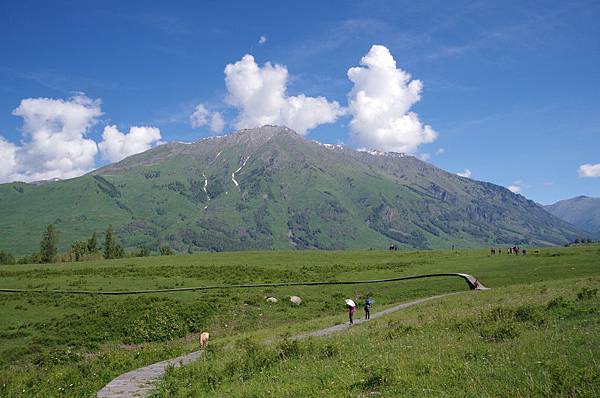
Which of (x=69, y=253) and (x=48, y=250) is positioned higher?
(x=48, y=250)

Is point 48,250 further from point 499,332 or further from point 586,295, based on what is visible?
point 499,332

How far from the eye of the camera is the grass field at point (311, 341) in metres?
13.3

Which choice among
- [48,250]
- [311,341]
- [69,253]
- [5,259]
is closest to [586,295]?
[311,341]

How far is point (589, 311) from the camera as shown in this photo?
21.4m

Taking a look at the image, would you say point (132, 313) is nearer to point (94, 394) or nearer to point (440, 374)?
point (94, 394)

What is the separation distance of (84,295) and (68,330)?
1314cm

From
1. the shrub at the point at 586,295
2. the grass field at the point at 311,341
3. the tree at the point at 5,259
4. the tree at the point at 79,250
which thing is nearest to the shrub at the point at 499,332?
the grass field at the point at 311,341

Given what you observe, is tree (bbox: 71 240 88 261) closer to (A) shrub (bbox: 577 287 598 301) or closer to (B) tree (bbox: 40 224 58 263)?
(B) tree (bbox: 40 224 58 263)

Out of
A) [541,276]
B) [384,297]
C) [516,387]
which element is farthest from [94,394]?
[541,276]

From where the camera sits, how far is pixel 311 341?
22281mm

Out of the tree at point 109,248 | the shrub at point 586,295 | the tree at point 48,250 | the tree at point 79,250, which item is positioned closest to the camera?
the shrub at point 586,295

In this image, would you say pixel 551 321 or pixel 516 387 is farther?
pixel 551 321

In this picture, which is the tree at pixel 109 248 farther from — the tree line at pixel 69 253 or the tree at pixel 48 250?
the tree at pixel 48 250

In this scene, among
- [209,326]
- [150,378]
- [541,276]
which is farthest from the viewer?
[541,276]
